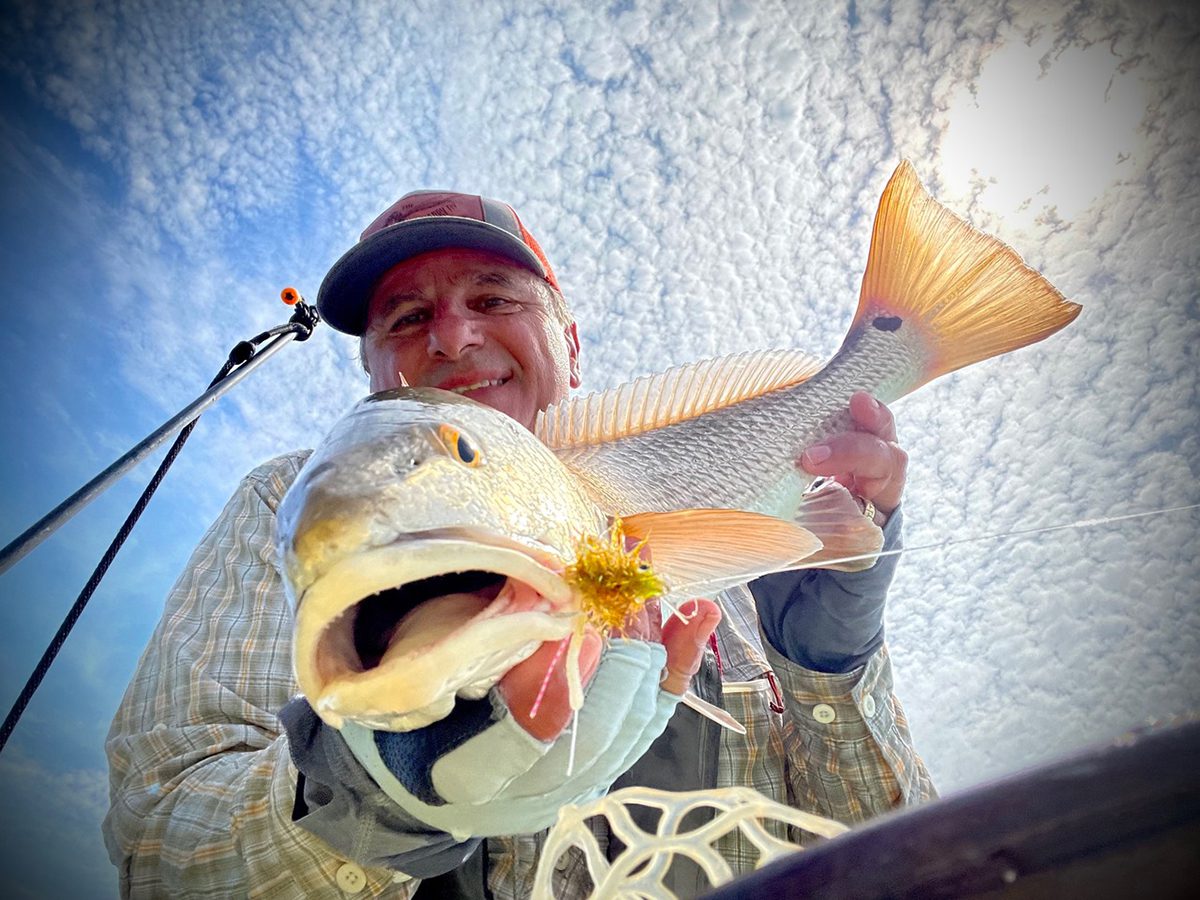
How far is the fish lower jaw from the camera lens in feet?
1.65

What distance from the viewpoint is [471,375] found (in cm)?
155

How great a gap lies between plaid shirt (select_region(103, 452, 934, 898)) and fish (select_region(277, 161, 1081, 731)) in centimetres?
A: 58

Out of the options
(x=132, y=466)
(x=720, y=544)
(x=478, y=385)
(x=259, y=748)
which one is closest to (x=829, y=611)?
(x=720, y=544)

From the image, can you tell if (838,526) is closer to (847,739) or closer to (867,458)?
(867,458)

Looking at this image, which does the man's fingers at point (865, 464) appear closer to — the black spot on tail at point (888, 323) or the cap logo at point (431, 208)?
the black spot on tail at point (888, 323)

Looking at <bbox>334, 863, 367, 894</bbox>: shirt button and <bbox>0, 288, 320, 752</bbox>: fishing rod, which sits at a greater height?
<bbox>0, 288, 320, 752</bbox>: fishing rod

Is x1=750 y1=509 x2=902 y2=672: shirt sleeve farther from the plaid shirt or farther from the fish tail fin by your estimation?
the fish tail fin

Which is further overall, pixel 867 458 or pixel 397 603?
pixel 867 458

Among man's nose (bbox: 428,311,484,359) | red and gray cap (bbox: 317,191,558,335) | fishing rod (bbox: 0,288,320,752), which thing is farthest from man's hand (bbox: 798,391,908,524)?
fishing rod (bbox: 0,288,320,752)

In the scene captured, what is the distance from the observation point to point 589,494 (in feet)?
3.25

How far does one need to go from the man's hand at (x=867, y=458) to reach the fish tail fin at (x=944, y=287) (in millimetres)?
242

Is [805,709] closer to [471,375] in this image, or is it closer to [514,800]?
[514,800]

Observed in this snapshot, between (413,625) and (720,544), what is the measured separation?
432 mm

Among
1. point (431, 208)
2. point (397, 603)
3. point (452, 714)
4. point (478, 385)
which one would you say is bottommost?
point (452, 714)
